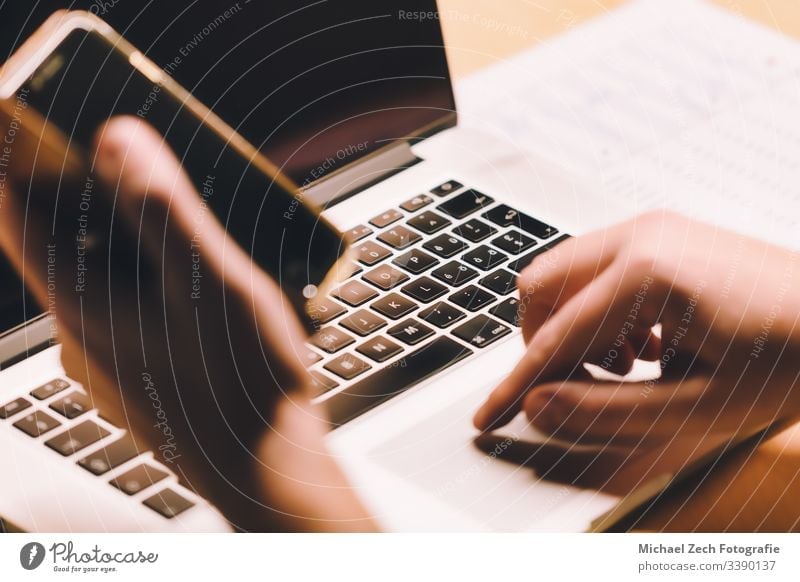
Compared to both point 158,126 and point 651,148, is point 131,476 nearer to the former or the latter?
point 158,126

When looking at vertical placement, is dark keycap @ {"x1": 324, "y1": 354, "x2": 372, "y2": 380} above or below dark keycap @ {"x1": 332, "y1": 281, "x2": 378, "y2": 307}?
below

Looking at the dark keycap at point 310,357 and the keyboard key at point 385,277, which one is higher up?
the keyboard key at point 385,277

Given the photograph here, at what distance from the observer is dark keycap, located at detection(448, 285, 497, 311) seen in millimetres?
349

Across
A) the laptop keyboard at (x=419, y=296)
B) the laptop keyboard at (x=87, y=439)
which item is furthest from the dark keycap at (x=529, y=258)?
the laptop keyboard at (x=87, y=439)

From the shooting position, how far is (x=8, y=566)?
350 millimetres

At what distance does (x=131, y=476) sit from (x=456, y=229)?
15 centimetres

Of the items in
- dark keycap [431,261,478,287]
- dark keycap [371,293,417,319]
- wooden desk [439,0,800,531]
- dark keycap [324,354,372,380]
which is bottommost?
wooden desk [439,0,800,531]

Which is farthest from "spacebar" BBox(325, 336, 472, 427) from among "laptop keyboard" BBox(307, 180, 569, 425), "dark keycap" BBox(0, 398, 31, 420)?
"dark keycap" BBox(0, 398, 31, 420)

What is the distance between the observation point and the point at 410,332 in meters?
0.34

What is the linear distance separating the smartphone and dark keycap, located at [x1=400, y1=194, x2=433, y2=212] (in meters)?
0.03

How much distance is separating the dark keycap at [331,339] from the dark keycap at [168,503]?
0.07 metres

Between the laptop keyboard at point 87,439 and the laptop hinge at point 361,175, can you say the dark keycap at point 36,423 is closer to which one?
the laptop keyboard at point 87,439

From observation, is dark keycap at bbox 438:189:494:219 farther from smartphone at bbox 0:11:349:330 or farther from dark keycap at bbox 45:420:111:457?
dark keycap at bbox 45:420:111:457

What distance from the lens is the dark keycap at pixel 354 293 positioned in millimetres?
353
